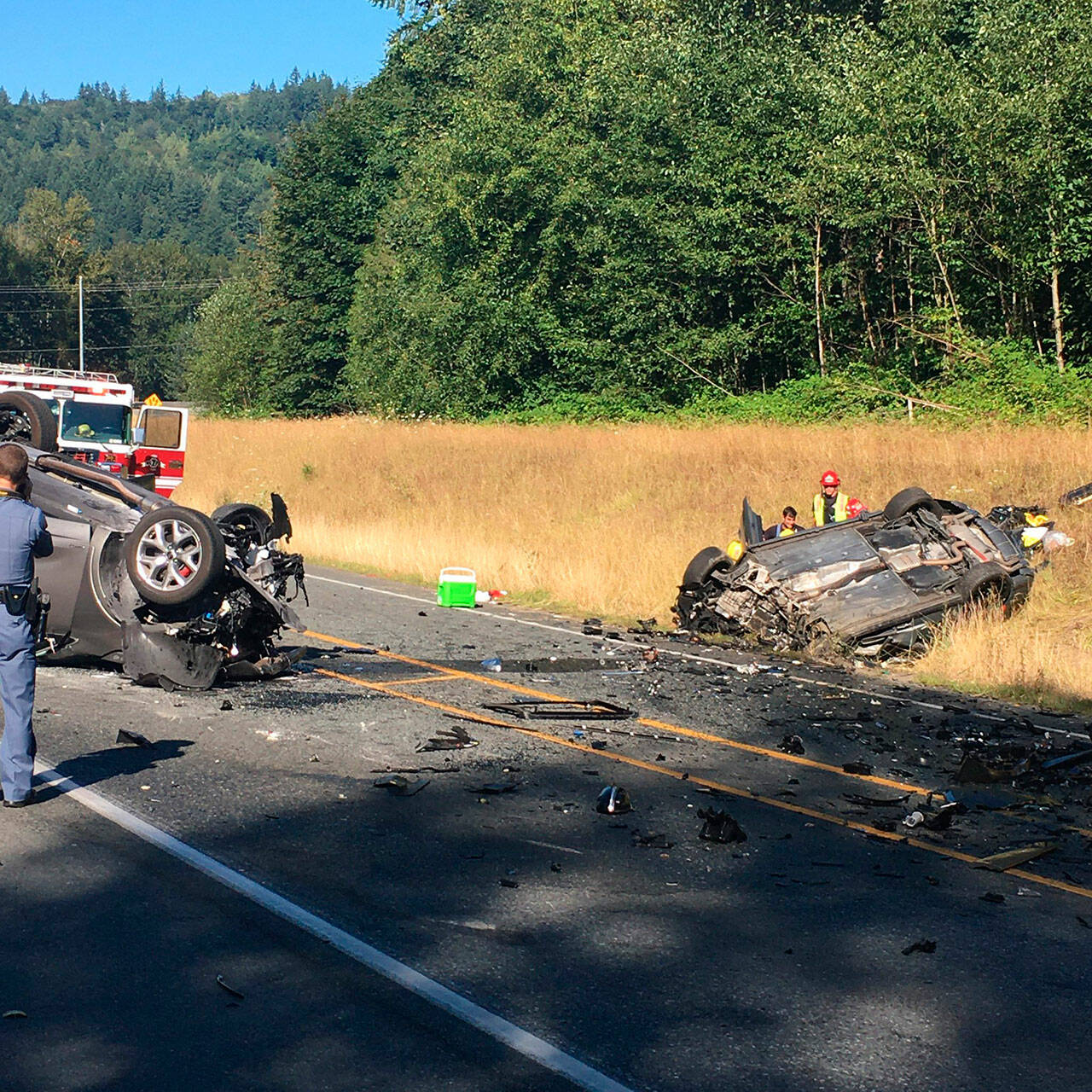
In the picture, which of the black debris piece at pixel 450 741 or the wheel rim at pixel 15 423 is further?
the wheel rim at pixel 15 423

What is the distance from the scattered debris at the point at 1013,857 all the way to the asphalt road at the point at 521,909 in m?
0.10

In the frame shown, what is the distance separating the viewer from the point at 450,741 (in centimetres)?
893

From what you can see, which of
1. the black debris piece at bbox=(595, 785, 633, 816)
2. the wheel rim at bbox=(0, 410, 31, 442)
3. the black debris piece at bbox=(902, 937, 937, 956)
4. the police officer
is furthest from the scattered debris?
the wheel rim at bbox=(0, 410, 31, 442)

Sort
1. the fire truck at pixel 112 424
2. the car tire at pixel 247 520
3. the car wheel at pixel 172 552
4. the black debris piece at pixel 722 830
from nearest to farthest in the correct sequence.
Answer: the black debris piece at pixel 722 830
the car wheel at pixel 172 552
the car tire at pixel 247 520
the fire truck at pixel 112 424

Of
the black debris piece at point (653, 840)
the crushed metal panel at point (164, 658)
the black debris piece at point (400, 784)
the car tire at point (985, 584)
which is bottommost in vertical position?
the black debris piece at point (653, 840)

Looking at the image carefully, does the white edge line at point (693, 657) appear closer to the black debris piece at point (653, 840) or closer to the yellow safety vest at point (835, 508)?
the yellow safety vest at point (835, 508)

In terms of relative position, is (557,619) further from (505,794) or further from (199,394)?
(199,394)

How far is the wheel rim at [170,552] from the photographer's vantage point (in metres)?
9.95

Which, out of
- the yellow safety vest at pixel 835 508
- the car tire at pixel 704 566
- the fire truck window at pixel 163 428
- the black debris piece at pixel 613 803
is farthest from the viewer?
the fire truck window at pixel 163 428

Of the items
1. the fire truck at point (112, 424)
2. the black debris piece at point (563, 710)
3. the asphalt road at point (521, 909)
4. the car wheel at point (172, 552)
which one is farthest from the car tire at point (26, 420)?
the black debris piece at point (563, 710)

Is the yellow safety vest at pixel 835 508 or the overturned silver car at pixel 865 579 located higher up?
the yellow safety vest at pixel 835 508

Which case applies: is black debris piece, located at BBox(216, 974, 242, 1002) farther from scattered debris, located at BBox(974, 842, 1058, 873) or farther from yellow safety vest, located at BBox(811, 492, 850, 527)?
yellow safety vest, located at BBox(811, 492, 850, 527)

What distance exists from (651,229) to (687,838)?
33.5m

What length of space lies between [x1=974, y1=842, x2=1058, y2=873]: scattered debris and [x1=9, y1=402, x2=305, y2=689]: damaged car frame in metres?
5.74
